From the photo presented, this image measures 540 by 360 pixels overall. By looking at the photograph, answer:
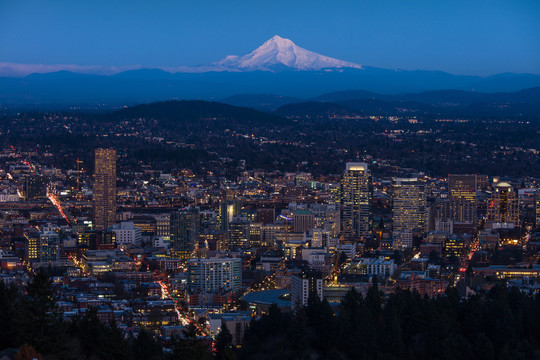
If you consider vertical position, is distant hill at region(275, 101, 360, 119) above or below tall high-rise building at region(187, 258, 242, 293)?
above

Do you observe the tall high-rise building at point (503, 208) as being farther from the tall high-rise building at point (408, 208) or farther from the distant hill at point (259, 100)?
the distant hill at point (259, 100)

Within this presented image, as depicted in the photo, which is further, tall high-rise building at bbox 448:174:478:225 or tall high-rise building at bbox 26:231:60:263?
tall high-rise building at bbox 448:174:478:225

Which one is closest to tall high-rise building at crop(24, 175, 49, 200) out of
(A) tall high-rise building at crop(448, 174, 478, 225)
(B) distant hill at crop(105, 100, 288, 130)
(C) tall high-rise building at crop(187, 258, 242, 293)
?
(A) tall high-rise building at crop(448, 174, 478, 225)

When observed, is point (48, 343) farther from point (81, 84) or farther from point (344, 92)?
point (81, 84)

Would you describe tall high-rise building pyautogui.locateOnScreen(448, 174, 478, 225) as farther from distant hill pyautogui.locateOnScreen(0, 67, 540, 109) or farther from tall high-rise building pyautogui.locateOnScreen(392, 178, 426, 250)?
distant hill pyautogui.locateOnScreen(0, 67, 540, 109)

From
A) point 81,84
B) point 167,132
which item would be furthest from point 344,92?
point 167,132

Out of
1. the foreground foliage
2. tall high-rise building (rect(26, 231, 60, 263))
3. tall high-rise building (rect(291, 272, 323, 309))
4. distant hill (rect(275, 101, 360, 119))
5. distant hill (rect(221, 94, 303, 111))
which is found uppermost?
distant hill (rect(221, 94, 303, 111))

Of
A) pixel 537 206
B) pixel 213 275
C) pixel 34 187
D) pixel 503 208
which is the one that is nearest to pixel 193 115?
pixel 34 187
